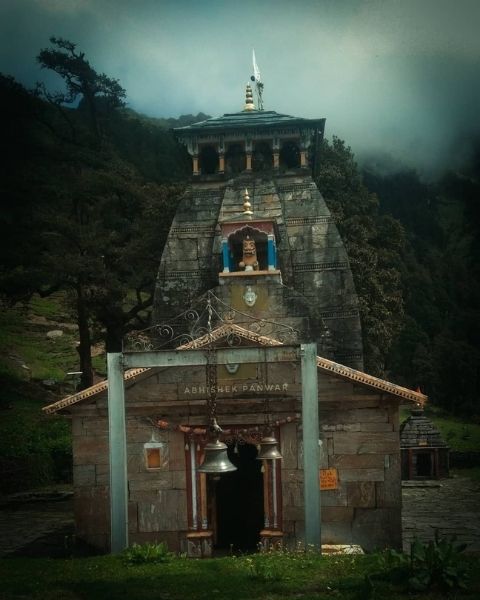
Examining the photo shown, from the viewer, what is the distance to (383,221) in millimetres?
40500

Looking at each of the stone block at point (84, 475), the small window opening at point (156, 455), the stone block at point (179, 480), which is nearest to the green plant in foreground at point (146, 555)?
the stone block at point (179, 480)

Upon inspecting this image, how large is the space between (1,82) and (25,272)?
30.0ft

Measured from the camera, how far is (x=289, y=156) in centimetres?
2752

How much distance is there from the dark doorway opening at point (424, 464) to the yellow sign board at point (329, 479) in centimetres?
1329

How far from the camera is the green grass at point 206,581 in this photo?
9.38 metres

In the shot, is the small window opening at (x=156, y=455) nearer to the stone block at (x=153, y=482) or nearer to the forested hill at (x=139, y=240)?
the stone block at (x=153, y=482)

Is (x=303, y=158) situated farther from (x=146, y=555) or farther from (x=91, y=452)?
(x=146, y=555)

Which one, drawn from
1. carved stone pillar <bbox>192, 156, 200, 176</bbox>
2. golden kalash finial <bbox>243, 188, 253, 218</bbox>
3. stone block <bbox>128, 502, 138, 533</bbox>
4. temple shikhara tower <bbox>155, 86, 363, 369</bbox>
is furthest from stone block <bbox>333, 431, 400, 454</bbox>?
carved stone pillar <bbox>192, 156, 200, 176</bbox>

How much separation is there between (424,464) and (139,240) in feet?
51.6

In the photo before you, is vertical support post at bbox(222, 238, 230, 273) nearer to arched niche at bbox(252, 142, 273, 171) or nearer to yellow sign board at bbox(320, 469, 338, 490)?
arched niche at bbox(252, 142, 273, 171)

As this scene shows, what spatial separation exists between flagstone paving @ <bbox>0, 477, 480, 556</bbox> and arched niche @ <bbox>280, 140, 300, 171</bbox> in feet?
41.0

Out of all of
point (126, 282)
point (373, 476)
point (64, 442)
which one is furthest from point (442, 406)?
point (373, 476)

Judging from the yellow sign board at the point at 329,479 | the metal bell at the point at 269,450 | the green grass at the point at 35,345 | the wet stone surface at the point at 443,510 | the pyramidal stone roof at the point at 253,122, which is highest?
the pyramidal stone roof at the point at 253,122

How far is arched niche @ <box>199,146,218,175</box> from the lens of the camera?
2681 cm
